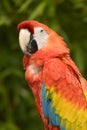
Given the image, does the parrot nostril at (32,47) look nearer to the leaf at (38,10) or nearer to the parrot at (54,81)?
the parrot at (54,81)

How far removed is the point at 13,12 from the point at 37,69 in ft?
2.67

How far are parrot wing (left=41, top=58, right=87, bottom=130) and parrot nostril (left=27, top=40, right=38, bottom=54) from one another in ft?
0.27

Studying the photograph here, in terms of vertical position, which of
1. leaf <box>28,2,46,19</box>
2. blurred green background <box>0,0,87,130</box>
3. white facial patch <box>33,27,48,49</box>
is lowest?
blurred green background <box>0,0,87,130</box>

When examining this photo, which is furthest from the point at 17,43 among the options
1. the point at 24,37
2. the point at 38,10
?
the point at 24,37

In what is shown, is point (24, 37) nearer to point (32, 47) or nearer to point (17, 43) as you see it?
point (32, 47)

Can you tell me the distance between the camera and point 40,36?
2285mm

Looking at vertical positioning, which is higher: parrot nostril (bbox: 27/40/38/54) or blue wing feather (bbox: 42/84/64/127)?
parrot nostril (bbox: 27/40/38/54)

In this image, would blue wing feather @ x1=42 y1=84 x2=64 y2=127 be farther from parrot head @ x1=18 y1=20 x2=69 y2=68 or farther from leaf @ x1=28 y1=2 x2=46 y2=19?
leaf @ x1=28 y1=2 x2=46 y2=19

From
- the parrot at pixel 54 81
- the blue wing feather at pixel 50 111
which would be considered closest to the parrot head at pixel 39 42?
the parrot at pixel 54 81

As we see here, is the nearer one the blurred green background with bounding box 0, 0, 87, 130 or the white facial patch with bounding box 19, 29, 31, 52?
the white facial patch with bounding box 19, 29, 31, 52

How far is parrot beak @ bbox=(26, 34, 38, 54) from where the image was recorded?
7.52 ft

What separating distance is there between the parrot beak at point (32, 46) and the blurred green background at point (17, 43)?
57cm

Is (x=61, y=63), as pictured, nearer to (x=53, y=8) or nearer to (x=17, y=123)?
(x=53, y=8)

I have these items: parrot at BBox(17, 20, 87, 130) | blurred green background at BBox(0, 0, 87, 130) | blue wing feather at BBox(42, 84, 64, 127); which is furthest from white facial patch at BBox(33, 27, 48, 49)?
blurred green background at BBox(0, 0, 87, 130)
